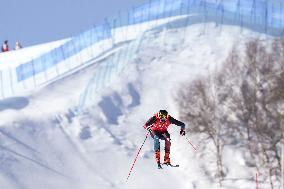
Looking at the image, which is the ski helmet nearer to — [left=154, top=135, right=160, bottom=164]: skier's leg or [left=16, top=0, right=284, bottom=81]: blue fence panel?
[left=154, top=135, right=160, bottom=164]: skier's leg

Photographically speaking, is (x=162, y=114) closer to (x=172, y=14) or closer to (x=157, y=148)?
(x=157, y=148)

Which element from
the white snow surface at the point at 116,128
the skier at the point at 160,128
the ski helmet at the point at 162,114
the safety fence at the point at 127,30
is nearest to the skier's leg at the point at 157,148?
the skier at the point at 160,128

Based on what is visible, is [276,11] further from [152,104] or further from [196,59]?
[152,104]

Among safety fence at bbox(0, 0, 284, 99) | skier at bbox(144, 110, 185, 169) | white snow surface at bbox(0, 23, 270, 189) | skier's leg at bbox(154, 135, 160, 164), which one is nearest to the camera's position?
skier's leg at bbox(154, 135, 160, 164)

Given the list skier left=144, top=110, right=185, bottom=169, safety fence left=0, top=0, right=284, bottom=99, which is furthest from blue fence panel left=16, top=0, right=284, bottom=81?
skier left=144, top=110, right=185, bottom=169

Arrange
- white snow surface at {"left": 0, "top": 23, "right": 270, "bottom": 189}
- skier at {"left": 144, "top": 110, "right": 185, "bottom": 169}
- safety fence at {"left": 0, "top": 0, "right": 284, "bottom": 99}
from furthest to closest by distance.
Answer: safety fence at {"left": 0, "top": 0, "right": 284, "bottom": 99}
white snow surface at {"left": 0, "top": 23, "right": 270, "bottom": 189}
skier at {"left": 144, "top": 110, "right": 185, "bottom": 169}

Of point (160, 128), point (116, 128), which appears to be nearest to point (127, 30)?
point (116, 128)

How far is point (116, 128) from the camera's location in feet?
144

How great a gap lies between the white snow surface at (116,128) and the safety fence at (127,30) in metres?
0.95

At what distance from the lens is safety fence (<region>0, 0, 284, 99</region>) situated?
4603cm

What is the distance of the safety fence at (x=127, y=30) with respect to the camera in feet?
151

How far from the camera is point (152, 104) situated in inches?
1820

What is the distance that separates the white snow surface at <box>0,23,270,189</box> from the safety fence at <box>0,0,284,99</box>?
948 mm

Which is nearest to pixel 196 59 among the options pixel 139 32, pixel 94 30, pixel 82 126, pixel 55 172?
pixel 139 32
